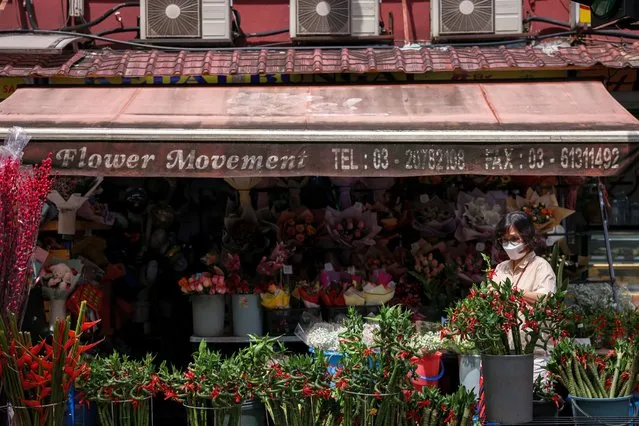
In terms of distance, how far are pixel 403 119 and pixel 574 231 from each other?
110 inches

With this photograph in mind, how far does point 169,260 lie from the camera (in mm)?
10164

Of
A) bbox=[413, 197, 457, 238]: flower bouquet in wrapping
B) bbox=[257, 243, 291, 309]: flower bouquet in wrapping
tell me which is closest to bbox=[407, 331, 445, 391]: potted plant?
bbox=[257, 243, 291, 309]: flower bouquet in wrapping

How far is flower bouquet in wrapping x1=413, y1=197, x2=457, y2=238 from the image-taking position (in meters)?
9.40

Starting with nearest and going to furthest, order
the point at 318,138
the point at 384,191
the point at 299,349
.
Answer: the point at 318,138, the point at 299,349, the point at 384,191

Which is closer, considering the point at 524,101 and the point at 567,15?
the point at 524,101

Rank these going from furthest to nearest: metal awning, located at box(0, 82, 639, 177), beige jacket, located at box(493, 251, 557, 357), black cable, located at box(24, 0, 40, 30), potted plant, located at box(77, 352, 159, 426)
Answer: black cable, located at box(24, 0, 40, 30) < metal awning, located at box(0, 82, 639, 177) < beige jacket, located at box(493, 251, 557, 357) < potted plant, located at box(77, 352, 159, 426)

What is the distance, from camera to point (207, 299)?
28.5 feet

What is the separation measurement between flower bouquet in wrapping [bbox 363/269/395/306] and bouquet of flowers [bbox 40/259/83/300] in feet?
7.89

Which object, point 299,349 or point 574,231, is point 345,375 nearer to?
point 299,349

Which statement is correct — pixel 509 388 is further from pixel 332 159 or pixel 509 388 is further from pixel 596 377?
pixel 332 159

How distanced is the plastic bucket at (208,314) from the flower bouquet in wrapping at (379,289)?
4.04ft

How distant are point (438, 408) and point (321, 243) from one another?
3.21 m

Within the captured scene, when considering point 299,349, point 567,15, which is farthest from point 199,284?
point 567,15

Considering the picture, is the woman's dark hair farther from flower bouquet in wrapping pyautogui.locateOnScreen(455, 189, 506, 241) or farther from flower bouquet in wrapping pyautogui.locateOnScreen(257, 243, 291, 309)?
flower bouquet in wrapping pyautogui.locateOnScreen(257, 243, 291, 309)
